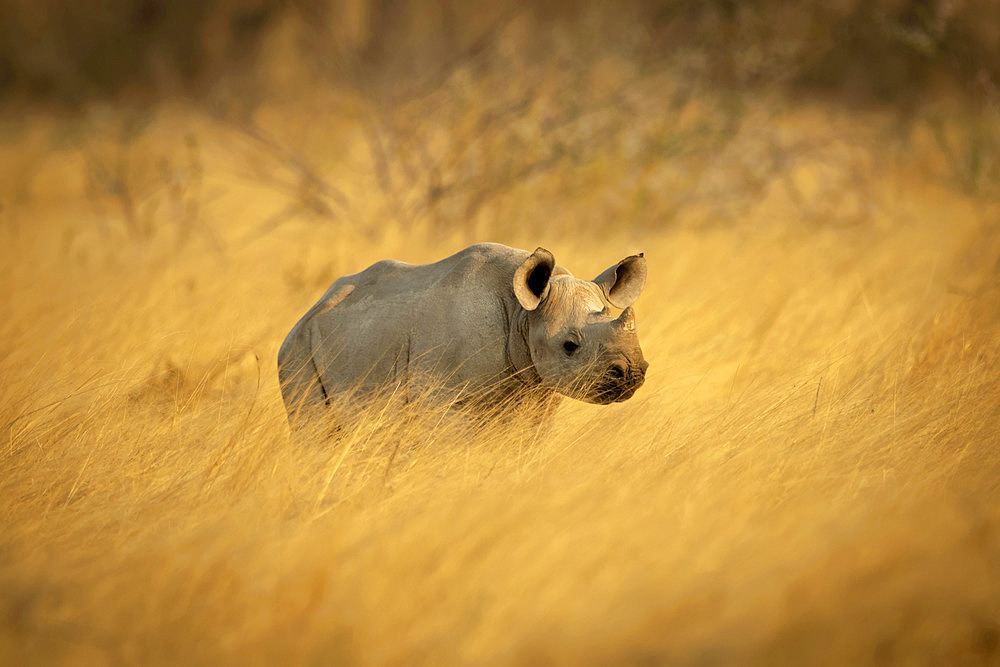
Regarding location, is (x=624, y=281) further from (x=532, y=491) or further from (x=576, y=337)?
(x=532, y=491)

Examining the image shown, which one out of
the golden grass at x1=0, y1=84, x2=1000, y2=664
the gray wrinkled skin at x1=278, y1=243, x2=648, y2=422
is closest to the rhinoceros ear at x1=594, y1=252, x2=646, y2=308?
the gray wrinkled skin at x1=278, y1=243, x2=648, y2=422

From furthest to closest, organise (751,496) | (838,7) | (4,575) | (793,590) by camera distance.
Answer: (838,7) < (751,496) < (4,575) < (793,590)

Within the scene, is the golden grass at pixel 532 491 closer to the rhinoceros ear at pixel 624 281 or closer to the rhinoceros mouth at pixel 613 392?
the rhinoceros mouth at pixel 613 392

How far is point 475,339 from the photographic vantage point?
148 inches

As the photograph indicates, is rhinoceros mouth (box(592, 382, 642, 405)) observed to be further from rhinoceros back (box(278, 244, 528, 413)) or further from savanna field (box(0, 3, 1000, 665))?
rhinoceros back (box(278, 244, 528, 413))

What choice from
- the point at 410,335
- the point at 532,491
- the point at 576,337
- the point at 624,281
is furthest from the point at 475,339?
the point at 532,491

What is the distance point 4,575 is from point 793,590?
213 cm

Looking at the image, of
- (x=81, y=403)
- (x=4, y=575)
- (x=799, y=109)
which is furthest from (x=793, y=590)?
(x=799, y=109)

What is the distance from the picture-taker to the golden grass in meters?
2.26

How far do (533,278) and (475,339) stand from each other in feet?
1.10

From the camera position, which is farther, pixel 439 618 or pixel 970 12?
pixel 970 12

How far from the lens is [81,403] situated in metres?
4.01

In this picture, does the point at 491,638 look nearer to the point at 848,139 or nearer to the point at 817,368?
the point at 817,368

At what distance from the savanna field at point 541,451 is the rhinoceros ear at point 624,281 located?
49 cm
